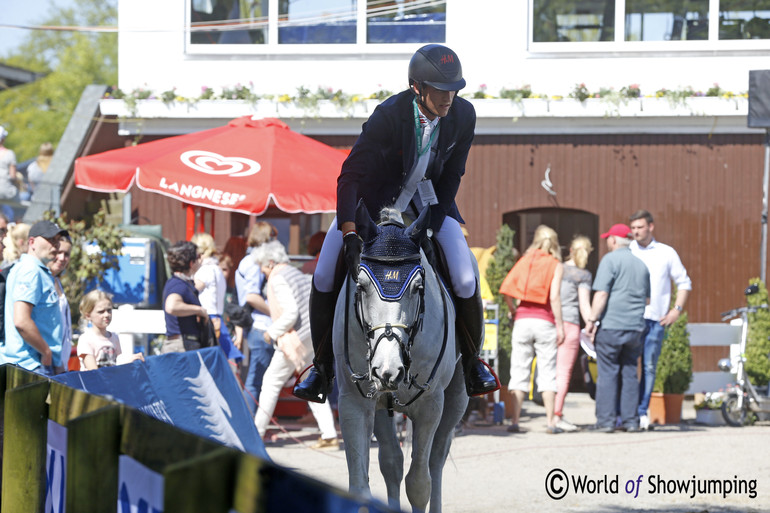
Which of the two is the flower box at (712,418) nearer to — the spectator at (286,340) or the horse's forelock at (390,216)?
the spectator at (286,340)

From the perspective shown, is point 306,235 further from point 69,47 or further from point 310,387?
point 69,47

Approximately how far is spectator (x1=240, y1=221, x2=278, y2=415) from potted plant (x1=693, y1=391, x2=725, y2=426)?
5.25 meters

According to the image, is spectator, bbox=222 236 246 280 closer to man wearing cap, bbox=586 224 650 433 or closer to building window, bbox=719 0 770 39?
man wearing cap, bbox=586 224 650 433

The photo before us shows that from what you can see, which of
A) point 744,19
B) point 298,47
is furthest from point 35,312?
point 744,19

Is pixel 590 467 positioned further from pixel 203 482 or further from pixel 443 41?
pixel 443 41

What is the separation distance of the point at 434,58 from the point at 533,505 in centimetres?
362

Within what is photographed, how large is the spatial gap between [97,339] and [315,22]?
9690 millimetres

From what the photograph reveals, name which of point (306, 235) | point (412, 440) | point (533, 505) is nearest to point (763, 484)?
point (533, 505)

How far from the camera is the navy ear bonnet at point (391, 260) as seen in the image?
5.63 metres

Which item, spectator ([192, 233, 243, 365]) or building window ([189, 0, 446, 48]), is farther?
building window ([189, 0, 446, 48])

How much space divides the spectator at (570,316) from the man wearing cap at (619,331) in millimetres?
183

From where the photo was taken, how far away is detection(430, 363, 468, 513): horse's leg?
6.67 metres

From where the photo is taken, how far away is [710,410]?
42.2 ft

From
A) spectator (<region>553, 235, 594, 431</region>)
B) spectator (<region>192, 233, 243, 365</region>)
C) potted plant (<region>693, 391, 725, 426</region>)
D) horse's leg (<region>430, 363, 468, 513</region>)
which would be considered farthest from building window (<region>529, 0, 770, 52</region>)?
horse's leg (<region>430, 363, 468, 513</region>)
